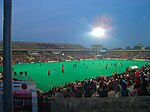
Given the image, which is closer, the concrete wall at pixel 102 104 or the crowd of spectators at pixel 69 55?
the concrete wall at pixel 102 104

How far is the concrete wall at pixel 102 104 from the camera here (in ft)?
19.9

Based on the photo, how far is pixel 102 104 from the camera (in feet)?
20.8

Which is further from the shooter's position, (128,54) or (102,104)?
(128,54)

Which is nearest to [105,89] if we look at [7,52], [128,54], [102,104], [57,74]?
[102,104]

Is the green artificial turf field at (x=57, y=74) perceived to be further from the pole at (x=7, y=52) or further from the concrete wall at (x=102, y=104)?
the pole at (x=7, y=52)

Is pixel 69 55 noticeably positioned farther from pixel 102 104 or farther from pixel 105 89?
pixel 102 104

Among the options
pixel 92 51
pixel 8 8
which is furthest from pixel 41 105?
pixel 92 51

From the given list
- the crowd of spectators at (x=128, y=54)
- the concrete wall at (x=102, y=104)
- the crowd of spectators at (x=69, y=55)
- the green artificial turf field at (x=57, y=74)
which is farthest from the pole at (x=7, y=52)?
the crowd of spectators at (x=128, y=54)

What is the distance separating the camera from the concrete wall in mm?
6066

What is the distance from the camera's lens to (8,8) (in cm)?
473

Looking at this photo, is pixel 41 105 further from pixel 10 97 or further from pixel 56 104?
pixel 10 97

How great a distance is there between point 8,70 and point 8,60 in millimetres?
215

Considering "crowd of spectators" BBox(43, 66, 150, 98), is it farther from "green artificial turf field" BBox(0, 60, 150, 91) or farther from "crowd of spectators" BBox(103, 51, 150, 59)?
"crowd of spectators" BBox(103, 51, 150, 59)

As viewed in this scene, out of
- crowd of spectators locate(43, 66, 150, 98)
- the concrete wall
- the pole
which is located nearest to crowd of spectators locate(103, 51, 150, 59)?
crowd of spectators locate(43, 66, 150, 98)
